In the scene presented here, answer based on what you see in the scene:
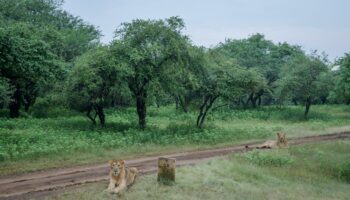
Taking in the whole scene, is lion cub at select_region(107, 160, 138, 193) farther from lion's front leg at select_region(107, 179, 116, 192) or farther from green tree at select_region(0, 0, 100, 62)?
green tree at select_region(0, 0, 100, 62)

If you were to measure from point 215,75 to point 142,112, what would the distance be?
5.35 meters

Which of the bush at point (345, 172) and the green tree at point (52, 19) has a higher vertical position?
the green tree at point (52, 19)

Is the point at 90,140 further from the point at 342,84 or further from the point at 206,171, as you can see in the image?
the point at 342,84

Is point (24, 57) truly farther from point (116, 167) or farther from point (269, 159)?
point (269, 159)

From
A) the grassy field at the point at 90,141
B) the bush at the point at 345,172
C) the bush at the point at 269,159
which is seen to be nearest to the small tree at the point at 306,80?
the grassy field at the point at 90,141

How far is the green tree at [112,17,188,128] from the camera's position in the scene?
26.1m

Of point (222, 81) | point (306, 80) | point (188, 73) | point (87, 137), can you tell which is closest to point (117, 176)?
point (87, 137)

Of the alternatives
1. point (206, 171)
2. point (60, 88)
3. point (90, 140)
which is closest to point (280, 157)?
point (206, 171)

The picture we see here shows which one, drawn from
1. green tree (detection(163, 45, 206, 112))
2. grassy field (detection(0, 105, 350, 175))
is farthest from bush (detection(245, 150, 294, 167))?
green tree (detection(163, 45, 206, 112))

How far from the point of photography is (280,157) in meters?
19.3

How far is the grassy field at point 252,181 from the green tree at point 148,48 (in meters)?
8.80

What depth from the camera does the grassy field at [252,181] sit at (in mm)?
12789

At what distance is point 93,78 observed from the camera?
2534cm

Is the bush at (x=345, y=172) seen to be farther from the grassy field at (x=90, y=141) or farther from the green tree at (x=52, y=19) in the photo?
the green tree at (x=52, y=19)
